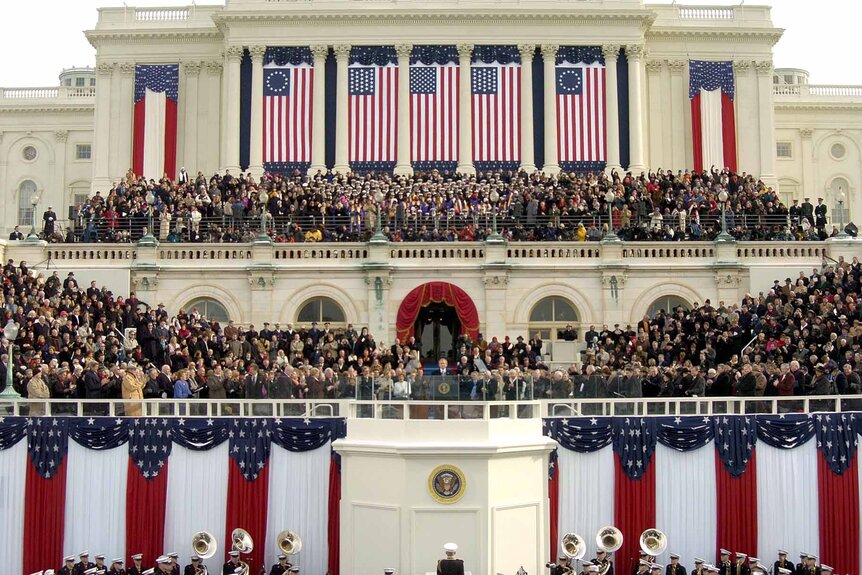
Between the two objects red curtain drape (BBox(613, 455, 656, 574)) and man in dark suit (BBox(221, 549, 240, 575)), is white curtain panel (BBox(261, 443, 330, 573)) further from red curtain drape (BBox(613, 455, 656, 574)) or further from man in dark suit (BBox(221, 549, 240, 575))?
red curtain drape (BBox(613, 455, 656, 574))

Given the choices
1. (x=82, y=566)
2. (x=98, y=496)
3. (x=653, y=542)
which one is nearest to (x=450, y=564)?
(x=653, y=542)

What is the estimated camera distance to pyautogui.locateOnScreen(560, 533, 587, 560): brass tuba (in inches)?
A: 1355

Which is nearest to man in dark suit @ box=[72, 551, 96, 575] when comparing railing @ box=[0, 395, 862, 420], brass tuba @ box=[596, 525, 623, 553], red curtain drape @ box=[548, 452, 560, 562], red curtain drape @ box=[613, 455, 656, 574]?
railing @ box=[0, 395, 862, 420]

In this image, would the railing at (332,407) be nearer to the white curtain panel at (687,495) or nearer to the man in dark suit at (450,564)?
the white curtain panel at (687,495)

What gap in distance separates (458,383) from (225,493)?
7.44 m

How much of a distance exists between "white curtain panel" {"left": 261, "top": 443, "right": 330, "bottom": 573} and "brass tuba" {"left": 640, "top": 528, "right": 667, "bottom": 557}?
8.24m

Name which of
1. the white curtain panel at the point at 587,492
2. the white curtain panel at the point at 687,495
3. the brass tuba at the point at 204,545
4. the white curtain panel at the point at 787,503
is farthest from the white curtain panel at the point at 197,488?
the white curtain panel at the point at 787,503

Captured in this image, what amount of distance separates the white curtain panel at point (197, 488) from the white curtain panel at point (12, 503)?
3.85 m

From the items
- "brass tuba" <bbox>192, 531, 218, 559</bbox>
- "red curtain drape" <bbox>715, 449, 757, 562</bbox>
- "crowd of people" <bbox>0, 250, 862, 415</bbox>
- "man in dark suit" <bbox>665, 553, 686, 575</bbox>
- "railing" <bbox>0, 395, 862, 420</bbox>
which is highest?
"crowd of people" <bbox>0, 250, 862, 415</bbox>

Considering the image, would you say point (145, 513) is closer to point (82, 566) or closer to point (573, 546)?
point (82, 566)

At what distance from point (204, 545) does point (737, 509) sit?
551 inches

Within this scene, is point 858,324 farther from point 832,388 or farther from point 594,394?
point 594,394

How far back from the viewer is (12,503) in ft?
118

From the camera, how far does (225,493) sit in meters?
36.0
